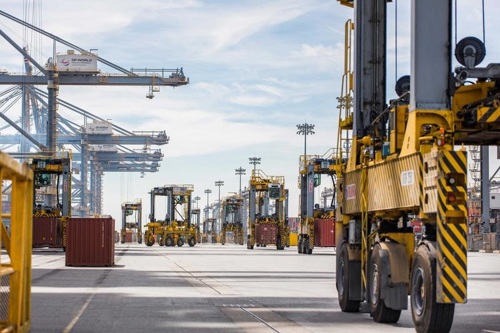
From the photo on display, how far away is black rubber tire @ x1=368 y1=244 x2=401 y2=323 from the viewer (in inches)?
592

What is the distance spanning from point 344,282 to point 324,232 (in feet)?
139

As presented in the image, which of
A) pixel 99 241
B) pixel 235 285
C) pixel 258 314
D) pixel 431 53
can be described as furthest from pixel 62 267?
pixel 431 53

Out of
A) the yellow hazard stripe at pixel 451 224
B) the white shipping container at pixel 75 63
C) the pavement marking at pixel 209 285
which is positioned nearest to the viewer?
the yellow hazard stripe at pixel 451 224

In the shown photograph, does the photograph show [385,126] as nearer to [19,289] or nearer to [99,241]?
[19,289]

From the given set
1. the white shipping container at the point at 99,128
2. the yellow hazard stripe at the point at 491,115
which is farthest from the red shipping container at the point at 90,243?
the white shipping container at the point at 99,128

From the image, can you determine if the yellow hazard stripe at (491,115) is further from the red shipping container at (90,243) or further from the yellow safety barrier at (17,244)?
the red shipping container at (90,243)

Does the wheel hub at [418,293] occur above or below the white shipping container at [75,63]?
below

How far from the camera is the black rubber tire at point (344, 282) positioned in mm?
17172

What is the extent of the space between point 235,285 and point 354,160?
34.3 ft

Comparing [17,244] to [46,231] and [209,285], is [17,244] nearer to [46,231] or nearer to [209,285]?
[209,285]

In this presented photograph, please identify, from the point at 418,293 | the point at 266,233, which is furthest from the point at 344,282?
the point at 266,233

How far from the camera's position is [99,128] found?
429ft

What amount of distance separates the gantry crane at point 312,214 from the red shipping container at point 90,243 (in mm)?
21781

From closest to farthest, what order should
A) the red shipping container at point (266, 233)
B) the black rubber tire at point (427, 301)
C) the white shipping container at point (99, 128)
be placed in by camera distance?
the black rubber tire at point (427, 301) → the red shipping container at point (266, 233) → the white shipping container at point (99, 128)
